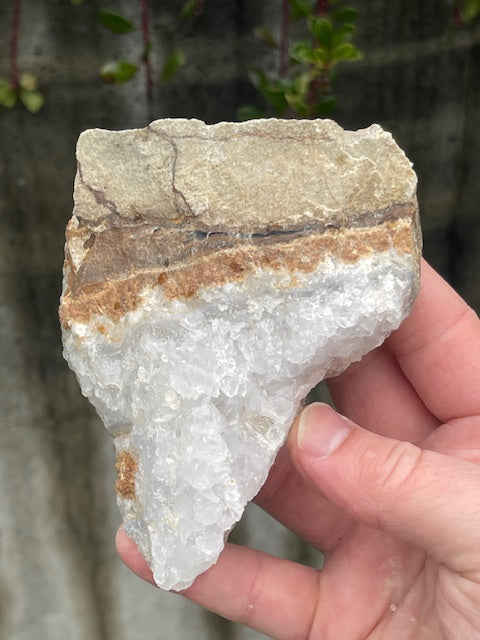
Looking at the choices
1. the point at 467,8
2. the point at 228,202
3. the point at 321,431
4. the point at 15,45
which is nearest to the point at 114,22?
the point at 15,45

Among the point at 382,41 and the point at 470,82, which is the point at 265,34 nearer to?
the point at 382,41

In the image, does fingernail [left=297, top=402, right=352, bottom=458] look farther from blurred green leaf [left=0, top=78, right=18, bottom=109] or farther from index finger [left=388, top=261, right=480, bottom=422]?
blurred green leaf [left=0, top=78, right=18, bottom=109]

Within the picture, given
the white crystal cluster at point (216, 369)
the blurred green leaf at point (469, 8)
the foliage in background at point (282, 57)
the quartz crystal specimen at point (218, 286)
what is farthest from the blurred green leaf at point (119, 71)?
the blurred green leaf at point (469, 8)

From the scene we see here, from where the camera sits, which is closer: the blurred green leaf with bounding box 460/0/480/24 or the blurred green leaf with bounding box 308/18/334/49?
the blurred green leaf with bounding box 308/18/334/49

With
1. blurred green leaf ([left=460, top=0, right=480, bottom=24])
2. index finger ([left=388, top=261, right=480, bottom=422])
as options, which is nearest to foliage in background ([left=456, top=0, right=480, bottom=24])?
blurred green leaf ([left=460, top=0, right=480, bottom=24])

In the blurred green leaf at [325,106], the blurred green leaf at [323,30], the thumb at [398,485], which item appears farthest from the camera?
the blurred green leaf at [325,106]

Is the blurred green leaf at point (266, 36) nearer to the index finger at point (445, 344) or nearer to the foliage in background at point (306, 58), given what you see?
the foliage in background at point (306, 58)
